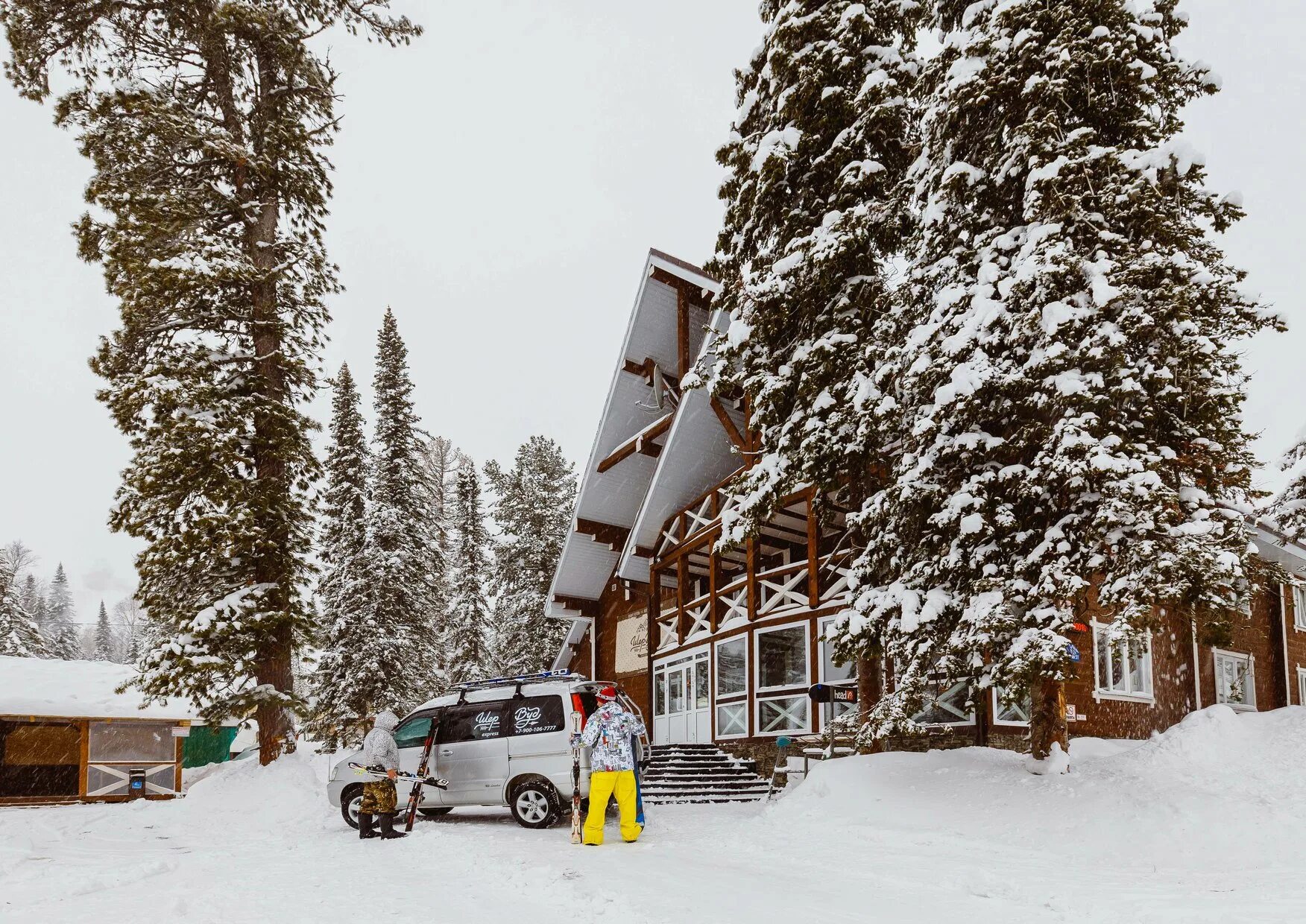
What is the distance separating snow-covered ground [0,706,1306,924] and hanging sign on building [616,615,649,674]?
11804 mm

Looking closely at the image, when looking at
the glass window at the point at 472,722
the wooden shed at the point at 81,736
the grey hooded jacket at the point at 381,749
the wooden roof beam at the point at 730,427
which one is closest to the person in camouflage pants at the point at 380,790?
the grey hooded jacket at the point at 381,749

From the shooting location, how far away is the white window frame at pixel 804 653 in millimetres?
17875

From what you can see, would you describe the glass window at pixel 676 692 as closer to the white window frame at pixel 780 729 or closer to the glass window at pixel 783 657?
the white window frame at pixel 780 729

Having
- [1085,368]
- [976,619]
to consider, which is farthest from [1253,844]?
[1085,368]

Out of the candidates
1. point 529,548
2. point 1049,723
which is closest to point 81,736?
point 529,548

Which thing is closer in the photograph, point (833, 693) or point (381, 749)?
point (381, 749)

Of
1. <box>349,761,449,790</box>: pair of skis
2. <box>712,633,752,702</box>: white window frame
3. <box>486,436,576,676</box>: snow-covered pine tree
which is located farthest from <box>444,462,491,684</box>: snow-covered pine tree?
<box>349,761,449,790</box>: pair of skis

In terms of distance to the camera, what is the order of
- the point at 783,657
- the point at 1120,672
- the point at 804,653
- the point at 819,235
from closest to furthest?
1. the point at 819,235
2. the point at 1120,672
3. the point at 804,653
4. the point at 783,657

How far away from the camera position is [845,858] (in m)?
8.80

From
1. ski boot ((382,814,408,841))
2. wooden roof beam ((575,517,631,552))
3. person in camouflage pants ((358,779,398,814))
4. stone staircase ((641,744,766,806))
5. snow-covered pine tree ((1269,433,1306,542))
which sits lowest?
stone staircase ((641,744,766,806))

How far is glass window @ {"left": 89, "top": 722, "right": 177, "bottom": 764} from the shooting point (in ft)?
74.9

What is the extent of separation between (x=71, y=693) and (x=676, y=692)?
14.3 m

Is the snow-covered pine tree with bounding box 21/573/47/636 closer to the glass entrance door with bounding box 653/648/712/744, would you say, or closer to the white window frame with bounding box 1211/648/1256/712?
the glass entrance door with bounding box 653/648/712/744

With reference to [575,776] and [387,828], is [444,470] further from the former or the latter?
[575,776]
